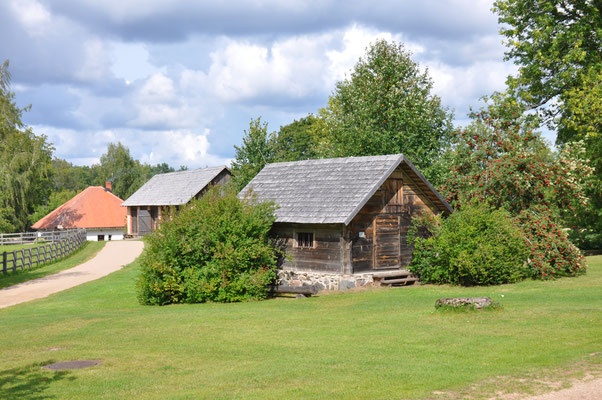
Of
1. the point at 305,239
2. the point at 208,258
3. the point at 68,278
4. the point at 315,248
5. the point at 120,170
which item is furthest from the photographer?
the point at 120,170

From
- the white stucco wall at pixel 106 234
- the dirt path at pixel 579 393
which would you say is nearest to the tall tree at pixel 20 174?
the white stucco wall at pixel 106 234

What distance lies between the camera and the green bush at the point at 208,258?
2478 centimetres

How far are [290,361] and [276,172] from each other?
20.4 meters

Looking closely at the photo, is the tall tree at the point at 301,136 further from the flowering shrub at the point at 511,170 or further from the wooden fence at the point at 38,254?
the flowering shrub at the point at 511,170

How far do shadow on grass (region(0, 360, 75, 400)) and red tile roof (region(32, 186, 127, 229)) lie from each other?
6105cm

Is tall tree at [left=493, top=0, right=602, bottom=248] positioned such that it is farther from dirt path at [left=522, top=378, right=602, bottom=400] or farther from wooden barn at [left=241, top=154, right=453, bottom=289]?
dirt path at [left=522, top=378, right=602, bottom=400]

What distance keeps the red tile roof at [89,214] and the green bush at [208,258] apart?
48616mm

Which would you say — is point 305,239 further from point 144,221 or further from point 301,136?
point 301,136

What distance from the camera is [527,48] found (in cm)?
3609

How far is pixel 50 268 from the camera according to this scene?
3891 cm

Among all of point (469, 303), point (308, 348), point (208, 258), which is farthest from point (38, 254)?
point (469, 303)

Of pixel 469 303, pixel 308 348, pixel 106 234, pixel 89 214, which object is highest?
pixel 89 214

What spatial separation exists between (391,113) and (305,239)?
66.7ft

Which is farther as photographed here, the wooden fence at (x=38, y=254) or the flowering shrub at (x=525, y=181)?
the wooden fence at (x=38, y=254)
